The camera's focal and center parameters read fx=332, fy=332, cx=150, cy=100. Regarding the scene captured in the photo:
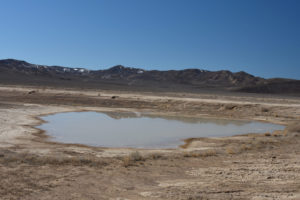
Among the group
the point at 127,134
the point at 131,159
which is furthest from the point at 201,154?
the point at 127,134

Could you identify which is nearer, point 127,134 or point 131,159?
point 131,159

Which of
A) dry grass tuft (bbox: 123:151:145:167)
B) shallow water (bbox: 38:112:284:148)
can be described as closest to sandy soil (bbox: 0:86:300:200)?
dry grass tuft (bbox: 123:151:145:167)

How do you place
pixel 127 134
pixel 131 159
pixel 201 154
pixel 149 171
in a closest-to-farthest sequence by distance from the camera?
pixel 149 171
pixel 131 159
pixel 201 154
pixel 127 134

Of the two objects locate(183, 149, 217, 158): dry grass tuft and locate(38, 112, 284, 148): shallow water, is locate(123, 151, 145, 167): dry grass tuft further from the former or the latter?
locate(38, 112, 284, 148): shallow water

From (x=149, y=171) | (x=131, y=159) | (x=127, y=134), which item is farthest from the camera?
(x=127, y=134)

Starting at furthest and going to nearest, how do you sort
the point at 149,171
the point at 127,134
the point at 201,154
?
the point at 127,134 < the point at 201,154 < the point at 149,171

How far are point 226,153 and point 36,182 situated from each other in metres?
6.91

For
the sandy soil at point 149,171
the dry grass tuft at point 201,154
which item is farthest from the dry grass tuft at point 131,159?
the dry grass tuft at point 201,154

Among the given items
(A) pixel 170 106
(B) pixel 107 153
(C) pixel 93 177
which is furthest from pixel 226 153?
(A) pixel 170 106

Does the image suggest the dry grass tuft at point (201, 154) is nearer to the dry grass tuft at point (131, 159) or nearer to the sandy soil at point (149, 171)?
the sandy soil at point (149, 171)

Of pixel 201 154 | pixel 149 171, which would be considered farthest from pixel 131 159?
pixel 201 154

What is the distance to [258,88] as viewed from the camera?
108 meters

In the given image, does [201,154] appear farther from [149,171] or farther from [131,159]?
[149,171]

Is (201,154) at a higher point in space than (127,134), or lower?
higher
